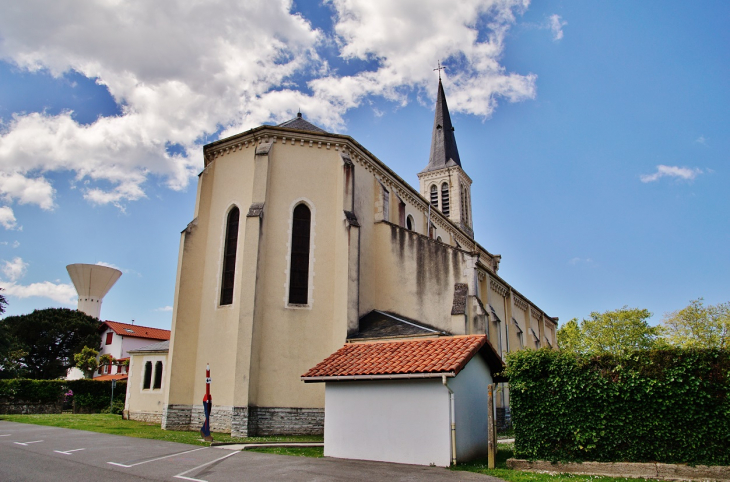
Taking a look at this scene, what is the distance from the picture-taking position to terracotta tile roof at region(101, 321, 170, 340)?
5831 centimetres

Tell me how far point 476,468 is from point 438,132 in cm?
4321

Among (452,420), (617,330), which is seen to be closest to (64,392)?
(452,420)

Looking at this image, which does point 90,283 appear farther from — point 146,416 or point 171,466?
point 171,466

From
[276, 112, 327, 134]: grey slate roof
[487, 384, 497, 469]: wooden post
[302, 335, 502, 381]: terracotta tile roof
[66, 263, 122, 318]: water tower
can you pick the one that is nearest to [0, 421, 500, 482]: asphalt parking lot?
[487, 384, 497, 469]: wooden post

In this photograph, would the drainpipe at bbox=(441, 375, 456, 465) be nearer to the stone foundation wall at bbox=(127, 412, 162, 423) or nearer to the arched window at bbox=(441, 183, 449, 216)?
the stone foundation wall at bbox=(127, 412, 162, 423)

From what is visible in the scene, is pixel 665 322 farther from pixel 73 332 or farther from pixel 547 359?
pixel 73 332

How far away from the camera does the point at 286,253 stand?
1977 centimetres

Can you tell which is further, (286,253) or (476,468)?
(286,253)

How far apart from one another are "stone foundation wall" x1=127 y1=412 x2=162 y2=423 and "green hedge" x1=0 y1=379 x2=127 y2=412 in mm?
10985

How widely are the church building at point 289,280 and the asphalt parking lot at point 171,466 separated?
455 centimetres

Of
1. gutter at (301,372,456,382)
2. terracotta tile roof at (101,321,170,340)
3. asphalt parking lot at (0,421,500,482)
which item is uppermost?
terracotta tile roof at (101,321,170,340)

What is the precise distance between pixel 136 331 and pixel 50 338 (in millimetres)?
8833

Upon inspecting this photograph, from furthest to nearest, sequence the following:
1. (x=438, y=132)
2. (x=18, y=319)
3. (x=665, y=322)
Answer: (x=18, y=319)
(x=438, y=132)
(x=665, y=322)

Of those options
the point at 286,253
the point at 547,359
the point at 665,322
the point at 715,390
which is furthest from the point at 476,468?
the point at 665,322
